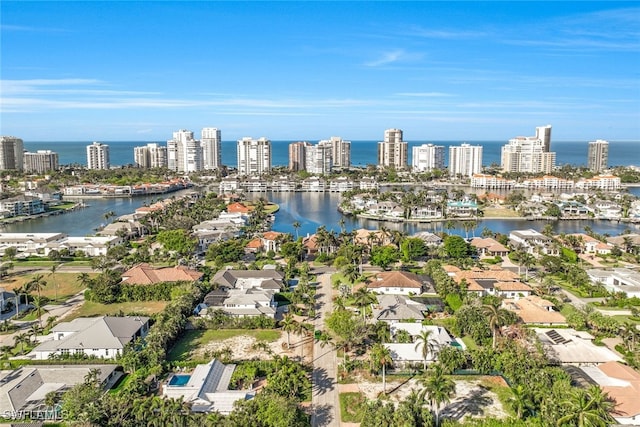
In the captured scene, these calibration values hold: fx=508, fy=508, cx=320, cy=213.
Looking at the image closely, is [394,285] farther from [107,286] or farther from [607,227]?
[607,227]

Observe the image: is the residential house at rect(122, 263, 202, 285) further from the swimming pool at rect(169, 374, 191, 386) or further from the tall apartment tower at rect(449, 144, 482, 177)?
the tall apartment tower at rect(449, 144, 482, 177)

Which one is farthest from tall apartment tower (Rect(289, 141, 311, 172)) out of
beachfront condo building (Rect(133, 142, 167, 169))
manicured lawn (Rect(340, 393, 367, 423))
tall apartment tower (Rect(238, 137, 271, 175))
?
manicured lawn (Rect(340, 393, 367, 423))

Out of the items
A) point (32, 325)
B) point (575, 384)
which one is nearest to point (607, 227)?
point (575, 384)

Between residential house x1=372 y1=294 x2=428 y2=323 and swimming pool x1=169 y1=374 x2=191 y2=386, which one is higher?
residential house x1=372 y1=294 x2=428 y2=323

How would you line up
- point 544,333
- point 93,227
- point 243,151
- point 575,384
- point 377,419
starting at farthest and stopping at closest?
1. point 243,151
2. point 93,227
3. point 544,333
4. point 575,384
5. point 377,419

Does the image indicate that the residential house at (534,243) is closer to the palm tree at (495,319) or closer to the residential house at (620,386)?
the palm tree at (495,319)

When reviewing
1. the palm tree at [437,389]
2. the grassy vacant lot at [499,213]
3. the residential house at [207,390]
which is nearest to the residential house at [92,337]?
the residential house at [207,390]
